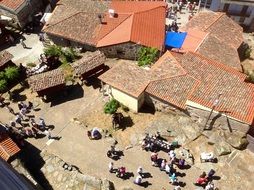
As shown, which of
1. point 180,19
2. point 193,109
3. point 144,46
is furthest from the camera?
point 180,19

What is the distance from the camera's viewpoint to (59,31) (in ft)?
131

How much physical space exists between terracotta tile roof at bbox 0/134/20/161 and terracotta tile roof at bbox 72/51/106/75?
10633mm

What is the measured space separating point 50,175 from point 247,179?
688 inches

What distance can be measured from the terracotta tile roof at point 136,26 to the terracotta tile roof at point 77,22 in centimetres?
131

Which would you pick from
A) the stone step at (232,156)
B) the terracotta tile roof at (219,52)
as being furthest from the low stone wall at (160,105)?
the terracotta tile roof at (219,52)

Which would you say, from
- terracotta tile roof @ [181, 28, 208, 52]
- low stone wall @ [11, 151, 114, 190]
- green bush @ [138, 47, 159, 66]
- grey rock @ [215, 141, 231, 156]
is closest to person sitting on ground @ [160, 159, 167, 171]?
low stone wall @ [11, 151, 114, 190]

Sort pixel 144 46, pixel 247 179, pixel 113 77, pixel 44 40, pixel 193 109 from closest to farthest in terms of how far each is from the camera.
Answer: pixel 247 179 → pixel 193 109 → pixel 113 77 → pixel 144 46 → pixel 44 40

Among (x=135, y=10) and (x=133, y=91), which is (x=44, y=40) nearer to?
(x=135, y=10)

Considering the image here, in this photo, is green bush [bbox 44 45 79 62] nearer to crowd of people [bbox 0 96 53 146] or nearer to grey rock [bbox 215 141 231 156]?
crowd of people [bbox 0 96 53 146]

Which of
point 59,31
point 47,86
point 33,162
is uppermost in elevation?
point 59,31

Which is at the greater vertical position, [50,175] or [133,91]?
[133,91]

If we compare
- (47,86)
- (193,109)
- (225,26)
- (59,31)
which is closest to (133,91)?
(193,109)

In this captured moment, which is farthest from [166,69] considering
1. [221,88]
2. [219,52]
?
[219,52]

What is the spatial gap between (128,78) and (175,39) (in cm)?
1002
